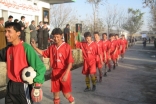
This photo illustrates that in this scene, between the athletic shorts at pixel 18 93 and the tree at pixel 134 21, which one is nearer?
the athletic shorts at pixel 18 93

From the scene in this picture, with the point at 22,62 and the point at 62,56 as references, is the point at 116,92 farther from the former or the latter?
the point at 22,62

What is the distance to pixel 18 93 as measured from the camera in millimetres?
3535

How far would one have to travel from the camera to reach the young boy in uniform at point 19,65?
11.5ft

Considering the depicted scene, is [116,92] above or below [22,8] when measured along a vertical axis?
below

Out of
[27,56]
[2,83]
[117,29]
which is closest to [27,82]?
[27,56]

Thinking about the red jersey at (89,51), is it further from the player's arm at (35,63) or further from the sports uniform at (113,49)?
the sports uniform at (113,49)

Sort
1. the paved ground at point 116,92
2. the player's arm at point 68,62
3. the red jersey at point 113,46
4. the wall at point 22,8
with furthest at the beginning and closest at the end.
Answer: the wall at point 22,8 → the red jersey at point 113,46 → the paved ground at point 116,92 → the player's arm at point 68,62

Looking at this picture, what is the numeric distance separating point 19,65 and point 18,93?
434mm

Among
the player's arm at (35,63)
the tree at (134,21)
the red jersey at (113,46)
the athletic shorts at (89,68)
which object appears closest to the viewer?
the player's arm at (35,63)

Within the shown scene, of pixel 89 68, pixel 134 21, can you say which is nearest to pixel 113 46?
pixel 89 68

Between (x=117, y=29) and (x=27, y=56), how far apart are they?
50828 millimetres

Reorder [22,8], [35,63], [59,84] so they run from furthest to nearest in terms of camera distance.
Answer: [22,8], [59,84], [35,63]

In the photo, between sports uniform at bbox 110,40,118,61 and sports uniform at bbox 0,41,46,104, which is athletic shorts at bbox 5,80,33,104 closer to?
sports uniform at bbox 0,41,46,104

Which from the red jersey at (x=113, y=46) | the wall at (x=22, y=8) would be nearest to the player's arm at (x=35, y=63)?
the red jersey at (x=113, y=46)
